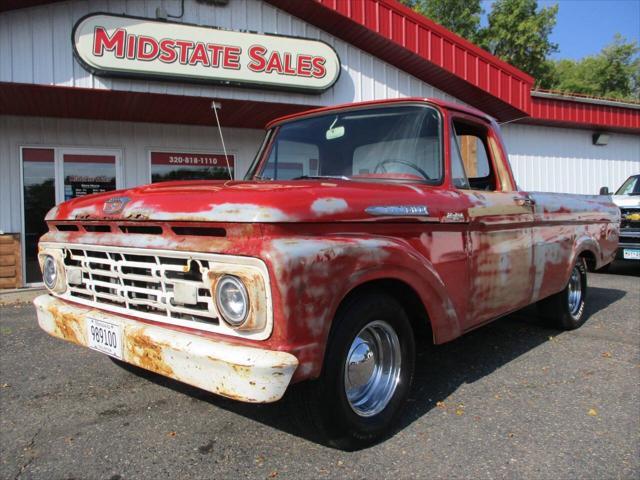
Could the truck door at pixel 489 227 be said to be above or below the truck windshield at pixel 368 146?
below

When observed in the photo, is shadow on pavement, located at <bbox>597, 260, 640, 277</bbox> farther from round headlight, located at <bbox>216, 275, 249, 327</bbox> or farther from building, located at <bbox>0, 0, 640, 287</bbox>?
round headlight, located at <bbox>216, 275, 249, 327</bbox>

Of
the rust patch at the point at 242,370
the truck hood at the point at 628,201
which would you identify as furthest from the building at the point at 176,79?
the rust patch at the point at 242,370

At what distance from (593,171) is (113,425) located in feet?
45.9

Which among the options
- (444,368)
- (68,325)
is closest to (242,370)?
(68,325)

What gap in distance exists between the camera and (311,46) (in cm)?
805

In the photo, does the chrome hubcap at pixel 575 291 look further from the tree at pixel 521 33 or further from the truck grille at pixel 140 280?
the tree at pixel 521 33

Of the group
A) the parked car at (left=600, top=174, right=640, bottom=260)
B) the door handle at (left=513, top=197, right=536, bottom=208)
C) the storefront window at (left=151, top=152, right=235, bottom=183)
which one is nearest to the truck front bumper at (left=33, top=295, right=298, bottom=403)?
the door handle at (left=513, top=197, right=536, bottom=208)

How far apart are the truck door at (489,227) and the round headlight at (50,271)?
2.63 metres

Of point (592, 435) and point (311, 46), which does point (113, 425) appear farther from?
Result: point (311, 46)

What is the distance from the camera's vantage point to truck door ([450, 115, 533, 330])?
3.33 meters

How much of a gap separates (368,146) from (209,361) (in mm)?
1885

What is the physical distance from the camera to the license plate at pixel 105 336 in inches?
104

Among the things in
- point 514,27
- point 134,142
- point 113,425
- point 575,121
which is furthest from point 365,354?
point 514,27

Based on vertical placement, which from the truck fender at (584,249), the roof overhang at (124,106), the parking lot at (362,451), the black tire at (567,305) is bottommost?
the parking lot at (362,451)
